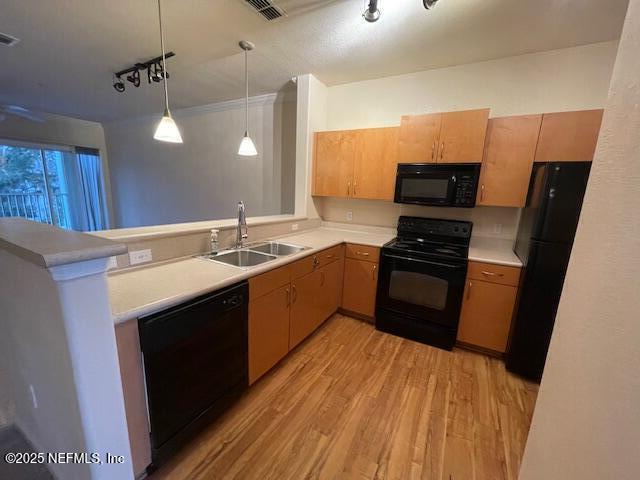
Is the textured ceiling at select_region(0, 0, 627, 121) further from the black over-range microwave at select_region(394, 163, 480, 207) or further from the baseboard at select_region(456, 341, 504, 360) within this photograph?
the baseboard at select_region(456, 341, 504, 360)

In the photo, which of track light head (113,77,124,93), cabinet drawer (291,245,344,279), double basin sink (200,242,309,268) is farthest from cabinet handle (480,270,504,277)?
track light head (113,77,124,93)

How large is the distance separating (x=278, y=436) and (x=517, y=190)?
2.56m

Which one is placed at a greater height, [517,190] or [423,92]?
[423,92]

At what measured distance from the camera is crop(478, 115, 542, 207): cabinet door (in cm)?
212

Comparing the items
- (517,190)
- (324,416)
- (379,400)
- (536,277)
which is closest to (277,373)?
(324,416)

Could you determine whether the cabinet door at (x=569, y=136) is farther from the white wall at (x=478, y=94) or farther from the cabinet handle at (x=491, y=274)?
the cabinet handle at (x=491, y=274)

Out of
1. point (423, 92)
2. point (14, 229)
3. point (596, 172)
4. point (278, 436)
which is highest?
point (423, 92)

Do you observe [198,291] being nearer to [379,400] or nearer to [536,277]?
[379,400]

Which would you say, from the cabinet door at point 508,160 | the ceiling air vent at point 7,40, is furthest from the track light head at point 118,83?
the cabinet door at point 508,160

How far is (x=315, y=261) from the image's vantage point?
2.27m

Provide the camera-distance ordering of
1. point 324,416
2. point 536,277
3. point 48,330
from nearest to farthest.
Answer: point 48,330 < point 324,416 < point 536,277

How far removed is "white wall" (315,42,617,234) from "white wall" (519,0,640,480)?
2.21 metres

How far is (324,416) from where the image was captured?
1.66 m

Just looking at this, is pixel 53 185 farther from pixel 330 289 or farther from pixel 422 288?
pixel 422 288
